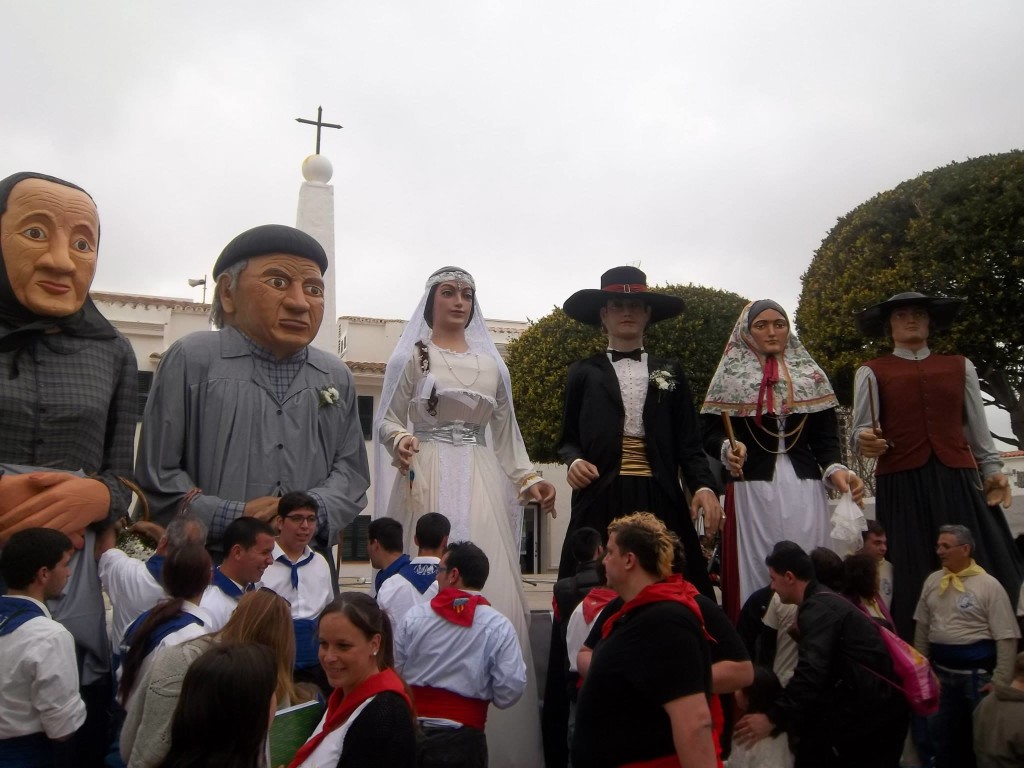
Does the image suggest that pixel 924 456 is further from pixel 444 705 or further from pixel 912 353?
pixel 444 705

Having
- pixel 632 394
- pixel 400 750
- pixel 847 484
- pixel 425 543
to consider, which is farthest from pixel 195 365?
pixel 847 484

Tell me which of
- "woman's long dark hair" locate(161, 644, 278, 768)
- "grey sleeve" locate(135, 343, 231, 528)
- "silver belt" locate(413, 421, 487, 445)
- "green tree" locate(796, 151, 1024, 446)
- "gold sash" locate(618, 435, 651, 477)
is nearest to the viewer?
"woman's long dark hair" locate(161, 644, 278, 768)

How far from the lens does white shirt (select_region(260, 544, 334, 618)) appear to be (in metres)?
4.59

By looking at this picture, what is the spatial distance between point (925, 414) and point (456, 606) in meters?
3.49

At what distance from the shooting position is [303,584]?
4668mm

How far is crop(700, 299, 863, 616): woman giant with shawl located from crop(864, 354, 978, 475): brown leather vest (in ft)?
1.43

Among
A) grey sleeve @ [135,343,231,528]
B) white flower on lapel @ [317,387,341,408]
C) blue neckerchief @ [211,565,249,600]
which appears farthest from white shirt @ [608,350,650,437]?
blue neckerchief @ [211,565,249,600]

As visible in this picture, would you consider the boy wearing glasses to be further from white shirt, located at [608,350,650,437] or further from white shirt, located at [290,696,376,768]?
white shirt, located at [608,350,650,437]

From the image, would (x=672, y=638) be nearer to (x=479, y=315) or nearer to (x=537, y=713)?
(x=537, y=713)

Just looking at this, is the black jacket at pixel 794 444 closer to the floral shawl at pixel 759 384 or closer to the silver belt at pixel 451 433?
the floral shawl at pixel 759 384

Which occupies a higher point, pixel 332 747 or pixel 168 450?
pixel 168 450

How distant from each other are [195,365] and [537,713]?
2.54m

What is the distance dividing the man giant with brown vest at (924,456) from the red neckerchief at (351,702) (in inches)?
156

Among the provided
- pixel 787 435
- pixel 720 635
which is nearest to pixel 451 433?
pixel 787 435
